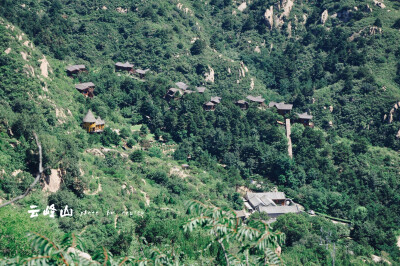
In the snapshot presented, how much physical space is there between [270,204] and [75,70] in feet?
108

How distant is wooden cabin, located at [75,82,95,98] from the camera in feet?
159

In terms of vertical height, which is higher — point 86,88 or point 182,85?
point 86,88

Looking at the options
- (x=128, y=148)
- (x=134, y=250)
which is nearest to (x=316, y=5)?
(x=128, y=148)

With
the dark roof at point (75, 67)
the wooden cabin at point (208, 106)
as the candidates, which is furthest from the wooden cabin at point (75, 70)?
the wooden cabin at point (208, 106)

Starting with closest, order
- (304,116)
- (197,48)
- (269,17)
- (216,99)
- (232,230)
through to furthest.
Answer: (232,230) < (304,116) < (216,99) < (197,48) < (269,17)

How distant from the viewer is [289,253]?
29953 mm

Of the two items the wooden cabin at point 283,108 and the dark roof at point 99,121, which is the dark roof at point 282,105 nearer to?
the wooden cabin at point 283,108

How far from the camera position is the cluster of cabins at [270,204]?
41656mm

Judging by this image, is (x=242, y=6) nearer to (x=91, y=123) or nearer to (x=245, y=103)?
(x=245, y=103)

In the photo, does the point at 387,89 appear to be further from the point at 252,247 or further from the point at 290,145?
the point at 252,247

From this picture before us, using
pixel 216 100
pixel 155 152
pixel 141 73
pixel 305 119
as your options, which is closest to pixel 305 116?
pixel 305 119

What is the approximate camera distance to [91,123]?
41.2 m

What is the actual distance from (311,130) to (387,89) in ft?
53.3

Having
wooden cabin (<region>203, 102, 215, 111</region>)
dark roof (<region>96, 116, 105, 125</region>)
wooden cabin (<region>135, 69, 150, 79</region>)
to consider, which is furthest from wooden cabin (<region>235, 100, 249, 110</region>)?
dark roof (<region>96, 116, 105, 125</region>)
